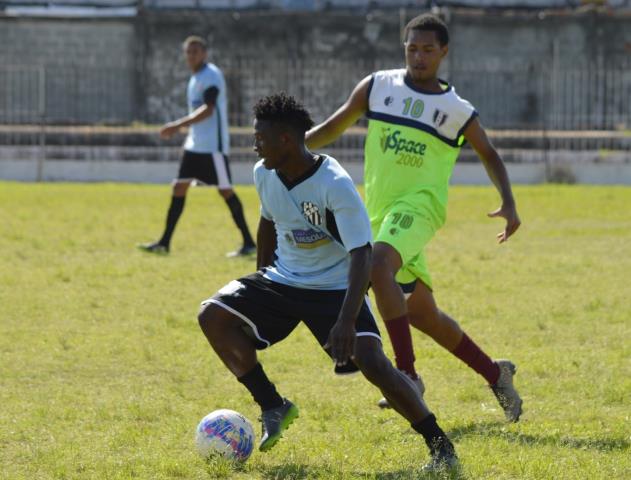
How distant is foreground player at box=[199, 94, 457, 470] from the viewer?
5.41 m

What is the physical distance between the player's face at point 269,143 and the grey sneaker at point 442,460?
131cm

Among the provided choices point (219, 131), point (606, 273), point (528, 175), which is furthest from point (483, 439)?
point (528, 175)

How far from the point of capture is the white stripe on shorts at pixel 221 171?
13.9 m

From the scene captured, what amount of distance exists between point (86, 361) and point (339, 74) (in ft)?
67.0

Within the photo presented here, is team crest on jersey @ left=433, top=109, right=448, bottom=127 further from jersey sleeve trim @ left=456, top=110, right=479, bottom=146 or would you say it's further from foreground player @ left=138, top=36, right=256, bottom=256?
foreground player @ left=138, top=36, right=256, bottom=256

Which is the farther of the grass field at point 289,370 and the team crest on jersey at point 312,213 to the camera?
the grass field at point 289,370

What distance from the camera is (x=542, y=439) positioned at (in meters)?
6.20

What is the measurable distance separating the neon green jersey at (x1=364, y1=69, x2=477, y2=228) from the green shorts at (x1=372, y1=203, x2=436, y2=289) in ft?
0.25

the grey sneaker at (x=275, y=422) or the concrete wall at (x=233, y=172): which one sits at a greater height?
the grey sneaker at (x=275, y=422)

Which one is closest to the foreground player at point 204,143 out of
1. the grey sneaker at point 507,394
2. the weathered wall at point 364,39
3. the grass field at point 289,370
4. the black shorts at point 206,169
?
the black shorts at point 206,169

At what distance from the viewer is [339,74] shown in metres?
28.1

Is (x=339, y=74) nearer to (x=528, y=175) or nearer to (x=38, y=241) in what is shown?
(x=528, y=175)

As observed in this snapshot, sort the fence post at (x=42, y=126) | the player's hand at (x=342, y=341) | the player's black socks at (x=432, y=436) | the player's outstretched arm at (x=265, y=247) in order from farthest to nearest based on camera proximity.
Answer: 1. the fence post at (x=42, y=126)
2. the player's outstretched arm at (x=265, y=247)
3. the player's black socks at (x=432, y=436)
4. the player's hand at (x=342, y=341)

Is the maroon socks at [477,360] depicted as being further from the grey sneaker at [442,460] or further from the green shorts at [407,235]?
the grey sneaker at [442,460]
